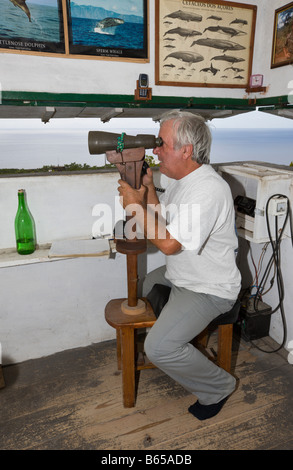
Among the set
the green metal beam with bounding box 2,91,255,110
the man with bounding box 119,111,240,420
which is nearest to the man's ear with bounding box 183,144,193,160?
the man with bounding box 119,111,240,420

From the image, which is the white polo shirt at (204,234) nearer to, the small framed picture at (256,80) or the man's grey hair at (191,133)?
the man's grey hair at (191,133)

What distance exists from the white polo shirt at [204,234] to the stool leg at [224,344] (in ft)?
0.86

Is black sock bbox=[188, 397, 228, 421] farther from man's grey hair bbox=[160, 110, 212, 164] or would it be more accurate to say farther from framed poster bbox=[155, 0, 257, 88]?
framed poster bbox=[155, 0, 257, 88]

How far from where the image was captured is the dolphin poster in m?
1.96

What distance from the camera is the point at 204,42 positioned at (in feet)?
8.17

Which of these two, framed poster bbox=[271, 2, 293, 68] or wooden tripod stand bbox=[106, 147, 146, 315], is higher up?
framed poster bbox=[271, 2, 293, 68]

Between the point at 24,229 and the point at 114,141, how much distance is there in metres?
1.01

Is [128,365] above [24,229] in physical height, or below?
below

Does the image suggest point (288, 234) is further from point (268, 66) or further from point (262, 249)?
point (268, 66)

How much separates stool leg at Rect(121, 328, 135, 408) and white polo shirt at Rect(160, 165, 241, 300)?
0.45 metres

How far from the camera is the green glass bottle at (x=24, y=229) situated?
7.35 ft

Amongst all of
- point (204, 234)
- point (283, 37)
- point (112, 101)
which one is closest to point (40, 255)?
point (204, 234)

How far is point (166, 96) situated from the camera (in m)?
2.50

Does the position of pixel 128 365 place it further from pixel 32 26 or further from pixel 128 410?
pixel 32 26
